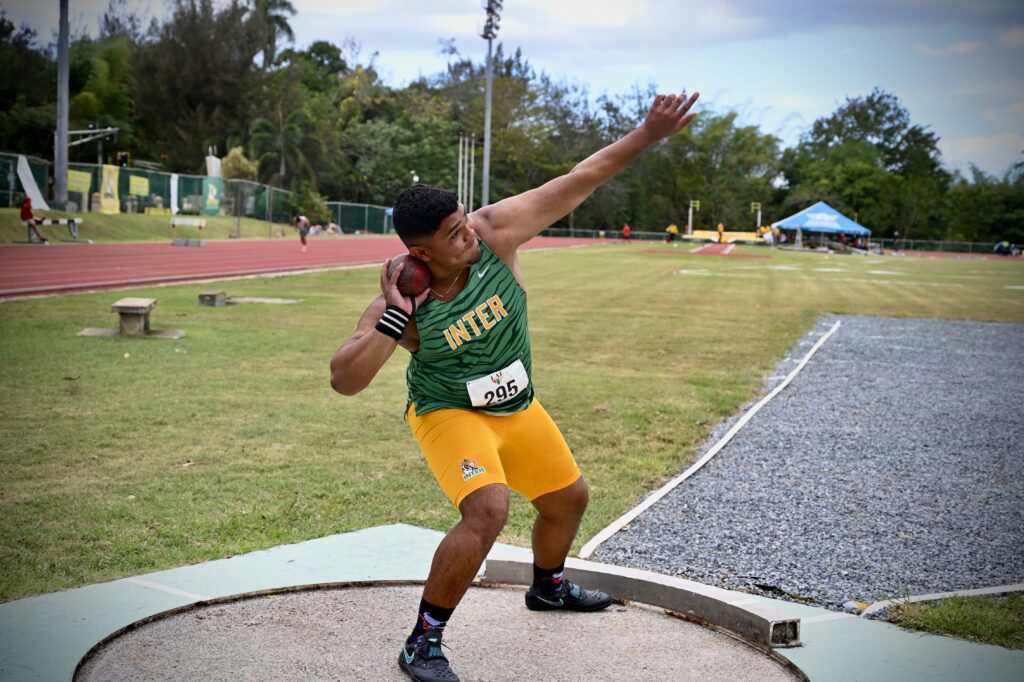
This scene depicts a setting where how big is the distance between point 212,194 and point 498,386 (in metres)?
49.9

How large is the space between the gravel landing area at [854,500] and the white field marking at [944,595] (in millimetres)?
→ 106

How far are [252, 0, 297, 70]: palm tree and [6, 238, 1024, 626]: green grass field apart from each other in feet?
198

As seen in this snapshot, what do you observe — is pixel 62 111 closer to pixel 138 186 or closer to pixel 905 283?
pixel 138 186

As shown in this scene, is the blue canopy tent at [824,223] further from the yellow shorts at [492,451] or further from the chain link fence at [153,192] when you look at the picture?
the yellow shorts at [492,451]

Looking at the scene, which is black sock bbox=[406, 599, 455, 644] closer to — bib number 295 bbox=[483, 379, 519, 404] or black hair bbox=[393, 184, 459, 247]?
bib number 295 bbox=[483, 379, 519, 404]

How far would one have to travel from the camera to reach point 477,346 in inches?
166

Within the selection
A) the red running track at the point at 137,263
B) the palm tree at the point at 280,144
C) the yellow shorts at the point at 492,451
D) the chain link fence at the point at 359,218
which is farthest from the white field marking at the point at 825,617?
the palm tree at the point at 280,144

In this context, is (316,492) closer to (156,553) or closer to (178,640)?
(156,553)

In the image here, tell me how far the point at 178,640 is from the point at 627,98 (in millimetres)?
108967

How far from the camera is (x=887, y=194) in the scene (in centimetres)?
9462

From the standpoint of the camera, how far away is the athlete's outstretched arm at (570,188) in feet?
14.4

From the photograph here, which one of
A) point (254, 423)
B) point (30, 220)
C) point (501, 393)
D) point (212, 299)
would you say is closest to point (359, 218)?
point (30, 220)

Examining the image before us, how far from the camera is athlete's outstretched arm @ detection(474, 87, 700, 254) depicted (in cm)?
438

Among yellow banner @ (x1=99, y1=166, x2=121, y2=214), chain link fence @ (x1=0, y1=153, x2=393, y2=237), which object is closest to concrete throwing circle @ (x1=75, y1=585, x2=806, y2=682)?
chain link fence @ (x1=0, y1=153, x2=393, y2=237)
